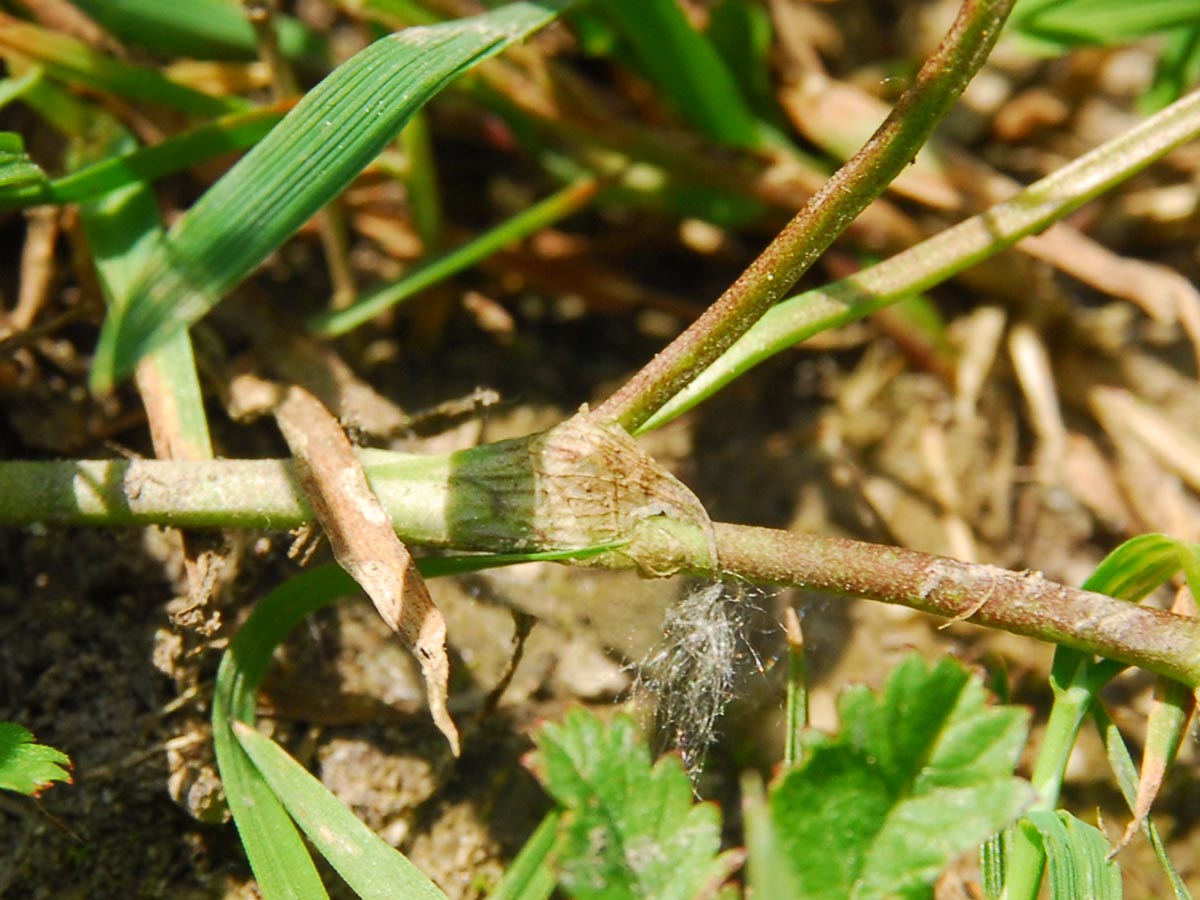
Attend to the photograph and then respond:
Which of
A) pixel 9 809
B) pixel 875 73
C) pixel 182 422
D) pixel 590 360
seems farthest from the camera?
pixel 875 73

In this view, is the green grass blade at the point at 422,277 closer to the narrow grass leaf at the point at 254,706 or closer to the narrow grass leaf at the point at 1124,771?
the narrow grass leaf at the point at 254,706

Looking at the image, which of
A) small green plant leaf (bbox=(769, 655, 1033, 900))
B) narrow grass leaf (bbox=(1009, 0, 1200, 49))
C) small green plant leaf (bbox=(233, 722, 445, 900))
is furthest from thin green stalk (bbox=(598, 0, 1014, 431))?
narrow grass leaf (bbox=(1009, 0, 1200, 49))

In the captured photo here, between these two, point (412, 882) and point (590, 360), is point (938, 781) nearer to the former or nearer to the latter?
point (412, 882)

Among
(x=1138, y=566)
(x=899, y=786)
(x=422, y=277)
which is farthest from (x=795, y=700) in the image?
(x=422, y=277)

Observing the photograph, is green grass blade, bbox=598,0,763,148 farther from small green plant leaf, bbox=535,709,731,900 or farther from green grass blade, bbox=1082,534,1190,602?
small green plant leaf, bbox=535,709,731,900

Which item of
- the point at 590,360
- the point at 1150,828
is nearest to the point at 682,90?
the point at 590,360

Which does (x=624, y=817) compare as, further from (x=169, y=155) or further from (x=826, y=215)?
(x=169, y=155)
